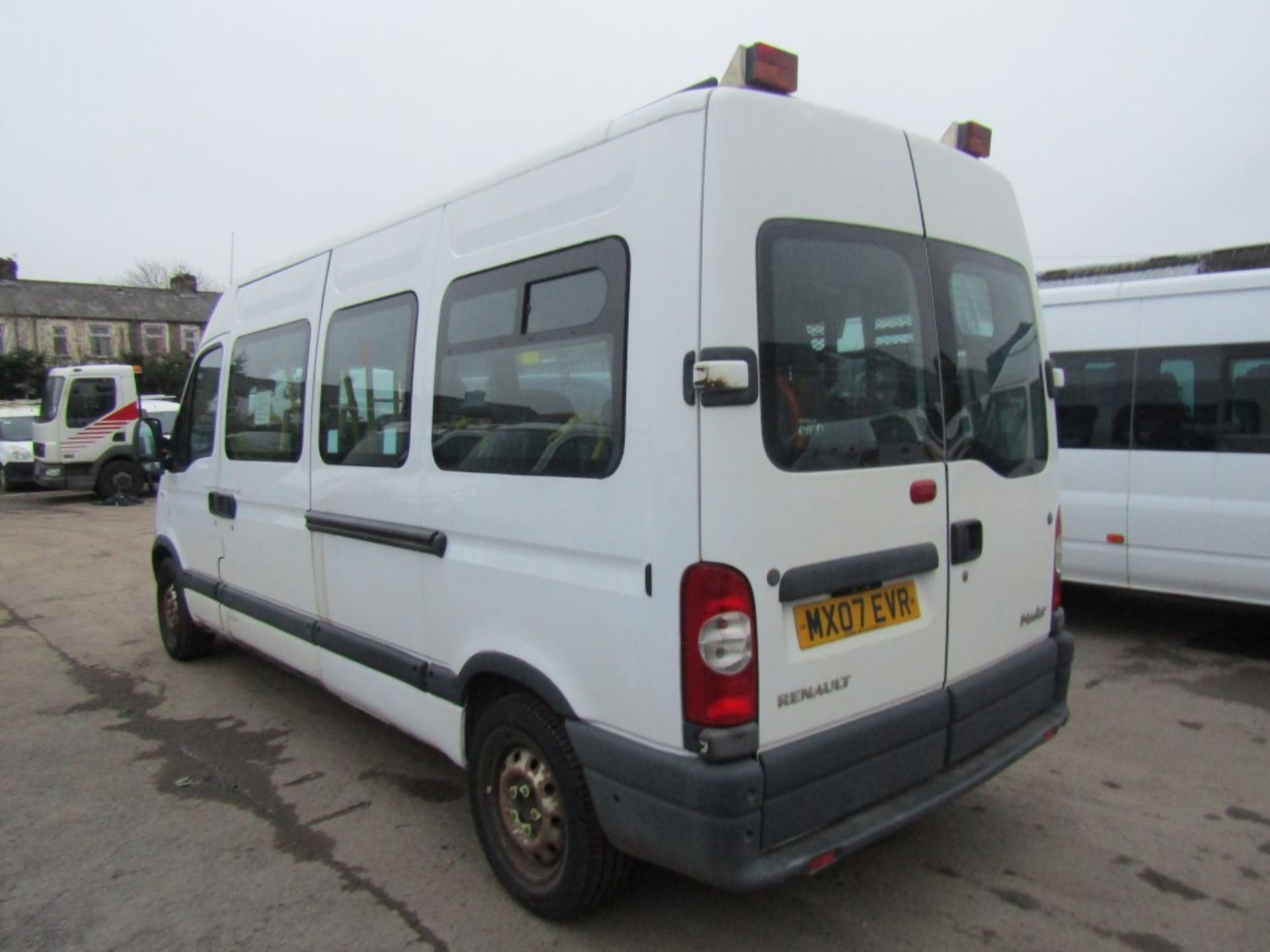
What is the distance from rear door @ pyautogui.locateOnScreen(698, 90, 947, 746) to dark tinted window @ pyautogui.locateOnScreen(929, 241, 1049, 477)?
0.11m

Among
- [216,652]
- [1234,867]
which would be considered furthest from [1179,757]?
[216,652]

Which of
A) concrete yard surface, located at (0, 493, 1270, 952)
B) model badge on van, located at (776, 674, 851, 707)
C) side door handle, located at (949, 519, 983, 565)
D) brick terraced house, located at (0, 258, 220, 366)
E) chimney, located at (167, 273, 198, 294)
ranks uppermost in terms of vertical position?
chimney, located at (167, 273, 198, 294)

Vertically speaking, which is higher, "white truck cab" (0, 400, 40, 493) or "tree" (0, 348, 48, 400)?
"tree" (0, 348, 48, 400)

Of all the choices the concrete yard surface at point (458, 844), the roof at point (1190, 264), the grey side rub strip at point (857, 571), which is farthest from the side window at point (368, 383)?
the roof at point (1190, 264)

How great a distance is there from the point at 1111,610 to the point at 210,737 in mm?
6593

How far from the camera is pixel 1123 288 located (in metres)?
6.13

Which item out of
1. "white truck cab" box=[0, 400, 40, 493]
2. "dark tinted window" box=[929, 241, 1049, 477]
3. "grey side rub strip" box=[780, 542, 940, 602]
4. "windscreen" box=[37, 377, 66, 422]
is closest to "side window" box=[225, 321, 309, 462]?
"grey side rub strip" box=[780, 542, 940, 602]

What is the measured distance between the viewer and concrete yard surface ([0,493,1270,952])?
2832 millimetres

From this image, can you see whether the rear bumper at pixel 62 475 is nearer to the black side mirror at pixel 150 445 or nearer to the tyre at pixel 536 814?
the black side mirror at pixel 150 445

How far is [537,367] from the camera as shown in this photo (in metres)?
2.86

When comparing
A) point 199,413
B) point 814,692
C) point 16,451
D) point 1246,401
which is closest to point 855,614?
point 814,692

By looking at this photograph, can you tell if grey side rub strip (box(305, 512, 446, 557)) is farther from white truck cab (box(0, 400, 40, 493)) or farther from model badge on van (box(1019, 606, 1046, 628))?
white truck cab (box(0, 400, 40, 493))

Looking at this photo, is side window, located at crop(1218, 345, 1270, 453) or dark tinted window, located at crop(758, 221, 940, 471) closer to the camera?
dark tinted window, located at crop(758, 221, 940, 471)

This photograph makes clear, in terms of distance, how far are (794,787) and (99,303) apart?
179ft
